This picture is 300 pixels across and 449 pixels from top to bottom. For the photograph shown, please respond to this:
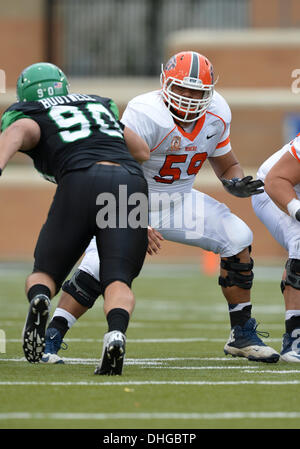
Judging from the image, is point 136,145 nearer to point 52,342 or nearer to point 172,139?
point 172,139

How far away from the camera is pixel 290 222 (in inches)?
238

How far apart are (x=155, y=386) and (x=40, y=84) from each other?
5.66ft

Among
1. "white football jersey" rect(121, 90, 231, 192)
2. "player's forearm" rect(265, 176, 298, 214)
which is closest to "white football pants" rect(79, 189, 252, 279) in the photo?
"white football jersey" rect(121, 90, 231, 192)

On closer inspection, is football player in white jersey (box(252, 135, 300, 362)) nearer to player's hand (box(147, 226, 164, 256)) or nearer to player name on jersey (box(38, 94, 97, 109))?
player's hand (box(147, 226, 164, 256))

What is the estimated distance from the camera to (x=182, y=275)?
15.2 m

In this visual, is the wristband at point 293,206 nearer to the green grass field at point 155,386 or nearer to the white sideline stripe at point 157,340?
the green grass field at point 155,386

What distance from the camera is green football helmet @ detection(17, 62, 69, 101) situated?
17.9ft

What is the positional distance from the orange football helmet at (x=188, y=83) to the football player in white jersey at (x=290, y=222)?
538 millimetres

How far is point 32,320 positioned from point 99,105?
4.02 ft

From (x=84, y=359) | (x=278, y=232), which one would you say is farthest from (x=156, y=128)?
(x=84, y=359)

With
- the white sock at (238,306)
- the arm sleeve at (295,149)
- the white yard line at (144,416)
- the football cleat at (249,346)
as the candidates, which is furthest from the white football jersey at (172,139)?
the white yard line at (144,416)

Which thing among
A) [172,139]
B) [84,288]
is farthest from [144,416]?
[172,139]

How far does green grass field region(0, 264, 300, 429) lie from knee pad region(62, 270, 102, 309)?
0.33 m

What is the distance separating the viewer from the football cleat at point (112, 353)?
4.75 meters
